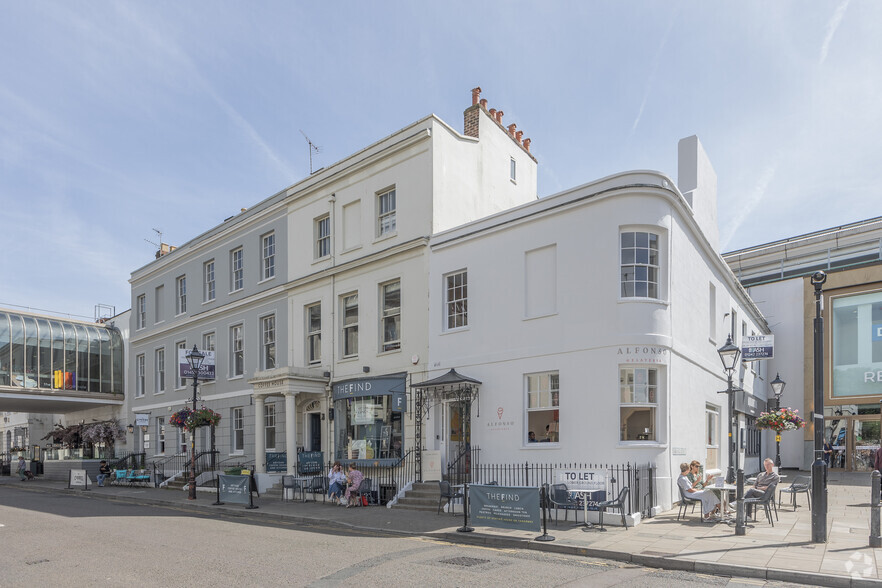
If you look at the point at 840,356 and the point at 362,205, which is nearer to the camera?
the point at 362,205

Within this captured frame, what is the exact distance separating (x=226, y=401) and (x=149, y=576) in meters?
18.1

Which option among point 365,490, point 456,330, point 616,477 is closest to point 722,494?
point 616,477

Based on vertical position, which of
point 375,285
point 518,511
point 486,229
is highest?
point 486,229

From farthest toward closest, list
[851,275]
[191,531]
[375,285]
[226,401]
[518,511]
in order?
1. [851,275]
2. [226,401]
3. [375,285]
4. [191,531]
5. [518,511]

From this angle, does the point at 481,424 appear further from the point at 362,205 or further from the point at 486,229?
the point at 362,205

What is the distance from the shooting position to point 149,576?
956cm

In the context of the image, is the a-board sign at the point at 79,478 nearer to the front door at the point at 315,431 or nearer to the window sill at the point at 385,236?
the front door at the point at 315,431

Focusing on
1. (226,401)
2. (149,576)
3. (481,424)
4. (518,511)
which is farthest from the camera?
(226,401)

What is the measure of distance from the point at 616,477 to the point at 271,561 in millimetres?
7524

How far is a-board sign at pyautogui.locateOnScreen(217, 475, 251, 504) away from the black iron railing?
689 centimetres

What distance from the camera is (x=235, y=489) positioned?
19.1m

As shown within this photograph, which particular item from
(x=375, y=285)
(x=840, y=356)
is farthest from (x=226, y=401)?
(x=840, y=356)

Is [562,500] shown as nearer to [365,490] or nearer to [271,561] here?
[271,561]

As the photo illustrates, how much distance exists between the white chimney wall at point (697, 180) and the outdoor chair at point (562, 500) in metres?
8.92
